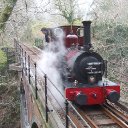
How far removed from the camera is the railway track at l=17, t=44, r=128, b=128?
7379 mm

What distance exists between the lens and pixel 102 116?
825cm

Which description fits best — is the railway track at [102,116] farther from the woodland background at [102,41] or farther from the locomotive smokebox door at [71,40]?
the woodland background at [102,41]

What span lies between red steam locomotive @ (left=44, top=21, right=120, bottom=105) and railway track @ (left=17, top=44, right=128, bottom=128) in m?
0.29

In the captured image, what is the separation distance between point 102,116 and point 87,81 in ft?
3.57

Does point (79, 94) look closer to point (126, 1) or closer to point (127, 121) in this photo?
point (127, 121)

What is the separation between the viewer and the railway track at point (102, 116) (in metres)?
7.38

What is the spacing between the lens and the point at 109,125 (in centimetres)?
753

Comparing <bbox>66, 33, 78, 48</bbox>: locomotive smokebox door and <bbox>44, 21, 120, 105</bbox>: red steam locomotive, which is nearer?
<bbox>44, 21, 120, 105</bbox>: red steam locomotive

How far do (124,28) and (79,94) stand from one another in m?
11.4

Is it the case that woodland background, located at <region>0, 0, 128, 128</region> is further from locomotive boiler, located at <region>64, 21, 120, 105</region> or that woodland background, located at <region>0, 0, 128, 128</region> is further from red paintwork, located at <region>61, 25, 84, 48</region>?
locomotive boiler, located at <region>64, 21, 120, 105</region>

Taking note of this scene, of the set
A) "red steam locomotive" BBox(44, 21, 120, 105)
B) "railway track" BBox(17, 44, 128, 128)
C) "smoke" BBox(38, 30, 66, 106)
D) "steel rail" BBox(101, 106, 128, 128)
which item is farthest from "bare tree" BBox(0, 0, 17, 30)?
"steel rail" BBox(101, 106, 128, 128)

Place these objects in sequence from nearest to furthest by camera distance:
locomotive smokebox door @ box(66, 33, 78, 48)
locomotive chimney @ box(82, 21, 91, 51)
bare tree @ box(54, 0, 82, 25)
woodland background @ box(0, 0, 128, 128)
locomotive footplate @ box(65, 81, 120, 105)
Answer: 1. locomotive footplate @ box(65, 81, 120, 105)
2. locomotive chimney @ box(82, 21, 91, 51)
3. locomotive smokebox door @ box(66, 33, 78, 48)
4. woodland background @ box(0, 0, 128, 128)
5. bare tree @ box(54, 0, 82, 25)

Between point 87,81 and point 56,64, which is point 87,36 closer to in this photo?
point 87,81

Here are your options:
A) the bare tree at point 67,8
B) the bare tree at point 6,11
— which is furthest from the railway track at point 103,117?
the bare tree at point 67,8
